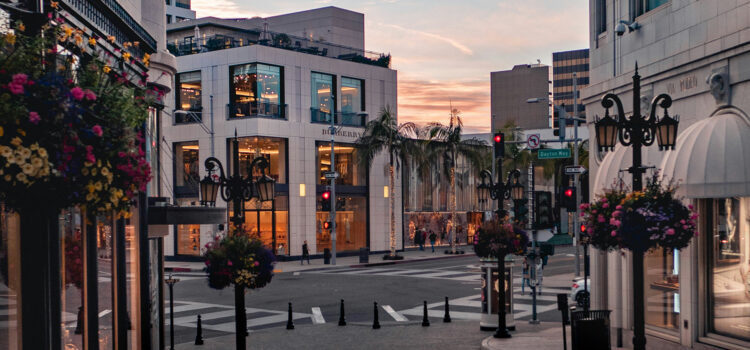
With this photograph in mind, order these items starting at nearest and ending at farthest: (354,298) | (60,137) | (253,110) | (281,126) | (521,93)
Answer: (60,137) → (354,298) → (253,110) → (281,126) → (521,93)

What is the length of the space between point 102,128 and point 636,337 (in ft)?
28.2

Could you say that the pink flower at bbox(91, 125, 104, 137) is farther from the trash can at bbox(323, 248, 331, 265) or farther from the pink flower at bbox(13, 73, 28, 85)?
the trash can at bbox(323, 248, 331, 265)

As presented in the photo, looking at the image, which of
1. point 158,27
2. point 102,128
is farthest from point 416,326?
point 102,128

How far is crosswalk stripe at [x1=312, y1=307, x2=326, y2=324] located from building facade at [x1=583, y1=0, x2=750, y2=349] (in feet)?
28.5

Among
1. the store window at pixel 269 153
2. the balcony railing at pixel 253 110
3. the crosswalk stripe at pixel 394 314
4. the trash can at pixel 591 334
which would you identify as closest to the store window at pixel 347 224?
the store window at pixel 269 153

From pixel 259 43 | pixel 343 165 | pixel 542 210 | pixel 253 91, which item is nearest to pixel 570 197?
pixel 542 210

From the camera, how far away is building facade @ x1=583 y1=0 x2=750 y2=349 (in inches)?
522

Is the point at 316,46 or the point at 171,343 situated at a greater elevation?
the point at 316,46

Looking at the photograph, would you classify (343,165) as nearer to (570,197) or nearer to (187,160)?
(187,160)

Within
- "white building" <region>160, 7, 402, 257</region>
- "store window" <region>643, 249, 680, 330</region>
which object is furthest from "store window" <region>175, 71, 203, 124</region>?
"store window" <region>643, 249, 680, 330</region>

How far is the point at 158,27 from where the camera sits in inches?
552

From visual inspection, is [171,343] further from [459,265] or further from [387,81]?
[387,81]

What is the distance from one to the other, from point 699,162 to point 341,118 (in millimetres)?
40982

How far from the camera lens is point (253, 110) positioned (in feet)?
160
